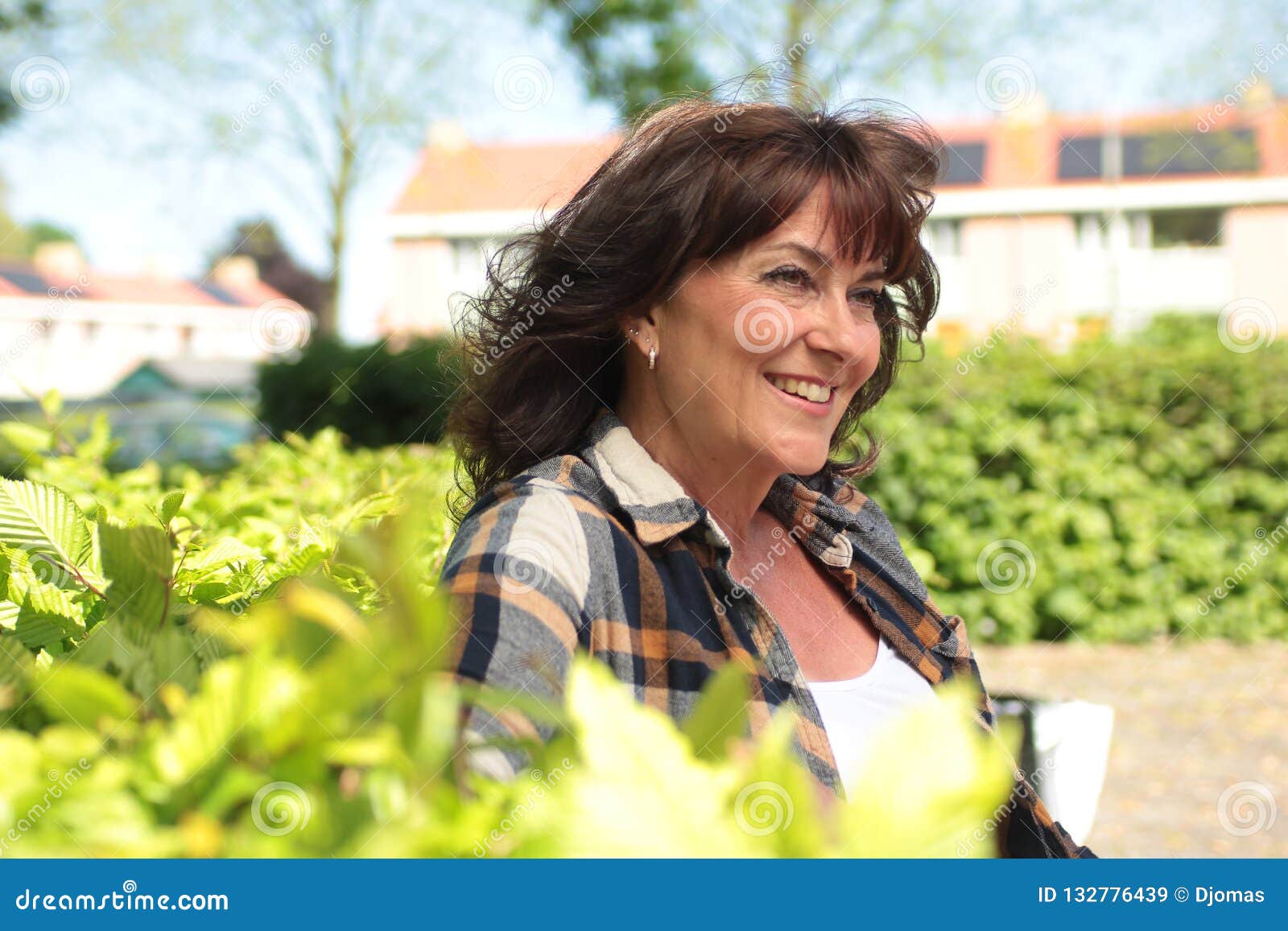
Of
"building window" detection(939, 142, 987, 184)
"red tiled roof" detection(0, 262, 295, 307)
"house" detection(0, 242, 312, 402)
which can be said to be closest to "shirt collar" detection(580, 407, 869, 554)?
"building window" detection(939, 142, 987, 184)

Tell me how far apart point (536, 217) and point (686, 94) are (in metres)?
0.44

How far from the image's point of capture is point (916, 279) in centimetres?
285

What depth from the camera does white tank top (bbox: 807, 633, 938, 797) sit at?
1.97 metres

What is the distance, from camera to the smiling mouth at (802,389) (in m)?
2.26

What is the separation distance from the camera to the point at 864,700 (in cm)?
216

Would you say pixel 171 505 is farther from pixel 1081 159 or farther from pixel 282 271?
pixel 282 271

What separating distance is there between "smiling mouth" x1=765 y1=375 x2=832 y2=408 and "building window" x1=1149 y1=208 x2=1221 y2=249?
3729 cm

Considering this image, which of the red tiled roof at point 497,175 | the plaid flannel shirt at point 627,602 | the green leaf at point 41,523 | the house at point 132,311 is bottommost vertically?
the house at point 132,311

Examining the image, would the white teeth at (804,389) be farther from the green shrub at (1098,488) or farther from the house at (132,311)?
the house at (132,311)

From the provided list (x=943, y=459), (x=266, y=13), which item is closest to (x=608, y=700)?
(x=943, y=459)

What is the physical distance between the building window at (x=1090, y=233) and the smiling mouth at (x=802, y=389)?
35.6 meters

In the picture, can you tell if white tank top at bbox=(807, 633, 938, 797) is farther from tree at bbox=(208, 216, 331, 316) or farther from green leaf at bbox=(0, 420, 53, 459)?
tree at bbox=(208, 216, 331, 316)

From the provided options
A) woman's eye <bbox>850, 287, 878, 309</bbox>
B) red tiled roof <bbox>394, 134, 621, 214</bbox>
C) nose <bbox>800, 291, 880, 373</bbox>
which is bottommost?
nose <bbox>800, 291, 880, 373</bbox>

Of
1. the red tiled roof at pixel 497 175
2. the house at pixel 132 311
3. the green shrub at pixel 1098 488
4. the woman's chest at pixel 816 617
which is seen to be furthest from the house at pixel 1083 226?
the woman's chest at pixel 816 617
